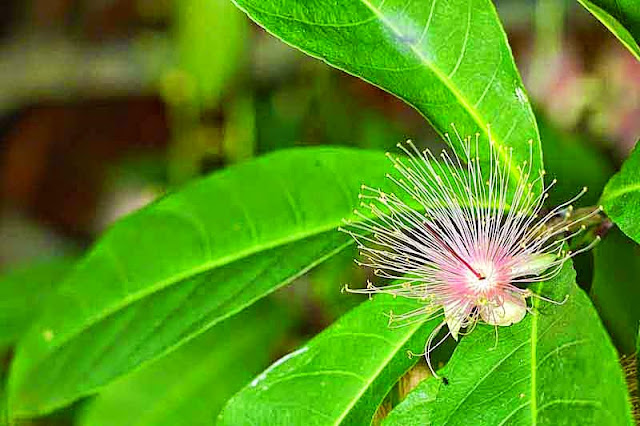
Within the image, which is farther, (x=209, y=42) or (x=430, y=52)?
(x=209, y=42)

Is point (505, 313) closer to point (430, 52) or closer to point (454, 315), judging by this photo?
point (454, 315)

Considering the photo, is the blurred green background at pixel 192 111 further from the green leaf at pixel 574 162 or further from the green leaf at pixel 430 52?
the green leaf at pixel 430 52

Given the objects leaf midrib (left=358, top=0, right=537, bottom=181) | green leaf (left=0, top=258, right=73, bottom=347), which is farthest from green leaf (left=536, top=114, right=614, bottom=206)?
green leaf (left=0, top=258, right=73, bottom=347)

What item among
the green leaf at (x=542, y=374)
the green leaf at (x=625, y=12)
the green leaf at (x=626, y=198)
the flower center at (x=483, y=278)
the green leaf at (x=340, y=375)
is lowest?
the green leaf at (x=542, y=374)

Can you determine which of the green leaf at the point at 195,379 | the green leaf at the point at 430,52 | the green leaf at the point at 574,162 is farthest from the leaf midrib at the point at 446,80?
the green leaf at the point at 195,379

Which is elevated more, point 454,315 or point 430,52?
point 430,52

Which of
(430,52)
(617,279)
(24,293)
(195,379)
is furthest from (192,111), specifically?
(430,52)

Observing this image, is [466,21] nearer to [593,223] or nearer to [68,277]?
[593,223]
